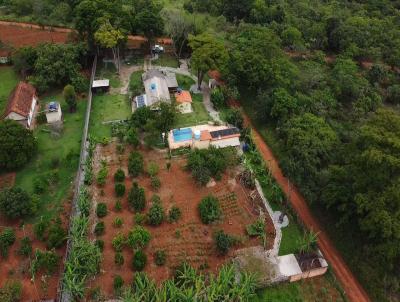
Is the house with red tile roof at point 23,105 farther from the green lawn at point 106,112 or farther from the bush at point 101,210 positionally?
the bush at point 101,210

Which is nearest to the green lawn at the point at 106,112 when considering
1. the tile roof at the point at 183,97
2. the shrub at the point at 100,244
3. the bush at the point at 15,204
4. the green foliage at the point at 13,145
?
the tile roof at the point at 183,97

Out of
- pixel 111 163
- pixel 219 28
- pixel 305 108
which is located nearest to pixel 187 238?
pixel 111 163

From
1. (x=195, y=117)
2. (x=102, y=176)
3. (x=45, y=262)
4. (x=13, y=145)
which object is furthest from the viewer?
(x=195, y=117)

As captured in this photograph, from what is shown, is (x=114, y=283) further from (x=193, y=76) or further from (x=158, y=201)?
(x=193, y=76)

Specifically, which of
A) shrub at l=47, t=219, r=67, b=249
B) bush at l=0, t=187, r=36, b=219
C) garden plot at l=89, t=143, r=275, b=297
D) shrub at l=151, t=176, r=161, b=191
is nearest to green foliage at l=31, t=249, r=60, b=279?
shrub at l=47, t=219, r=67, b=249

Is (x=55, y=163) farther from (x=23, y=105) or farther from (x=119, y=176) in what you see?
(x=23, y=105)

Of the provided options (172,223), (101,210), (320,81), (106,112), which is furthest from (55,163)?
(320,81)

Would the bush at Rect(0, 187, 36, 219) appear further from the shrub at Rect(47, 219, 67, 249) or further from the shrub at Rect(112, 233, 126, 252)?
the shrub at Rect(112, 233, 126, 252)
